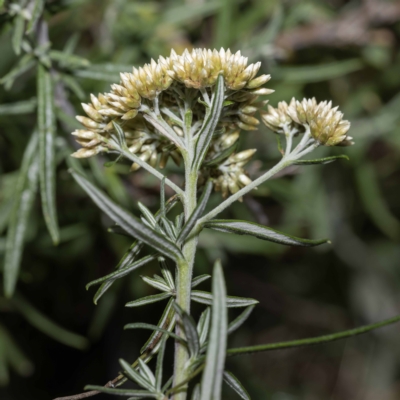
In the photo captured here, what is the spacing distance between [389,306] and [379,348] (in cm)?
33

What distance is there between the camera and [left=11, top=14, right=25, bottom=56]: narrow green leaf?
62cm

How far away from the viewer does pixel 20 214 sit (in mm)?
723

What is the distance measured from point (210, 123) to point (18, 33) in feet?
1.28

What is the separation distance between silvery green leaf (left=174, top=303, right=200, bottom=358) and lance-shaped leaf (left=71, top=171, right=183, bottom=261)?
1.7 inches

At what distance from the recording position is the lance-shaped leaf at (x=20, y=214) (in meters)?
0.69

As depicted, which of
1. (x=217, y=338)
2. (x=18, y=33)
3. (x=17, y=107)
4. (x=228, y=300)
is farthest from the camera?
(x=17, y=107)

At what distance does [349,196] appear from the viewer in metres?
1.74

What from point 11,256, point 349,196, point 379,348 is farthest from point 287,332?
point 11,256

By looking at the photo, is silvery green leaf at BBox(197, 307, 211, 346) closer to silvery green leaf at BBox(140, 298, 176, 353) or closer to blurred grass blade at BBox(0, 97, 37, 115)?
silvery green leaf at BBox(140, 298, 176, 353)

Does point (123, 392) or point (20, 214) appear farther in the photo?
point (20, 214)

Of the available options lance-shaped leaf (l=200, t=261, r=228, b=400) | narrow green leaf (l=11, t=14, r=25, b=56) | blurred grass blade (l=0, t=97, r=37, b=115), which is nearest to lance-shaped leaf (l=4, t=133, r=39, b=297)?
blurred grass blade (l=0, t=97, r=37, b=115)

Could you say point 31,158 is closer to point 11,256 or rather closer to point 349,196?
point 11,256

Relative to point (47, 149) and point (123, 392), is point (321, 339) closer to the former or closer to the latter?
point (123, 392)

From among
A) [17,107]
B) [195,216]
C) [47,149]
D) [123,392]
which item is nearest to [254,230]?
[195,216]
